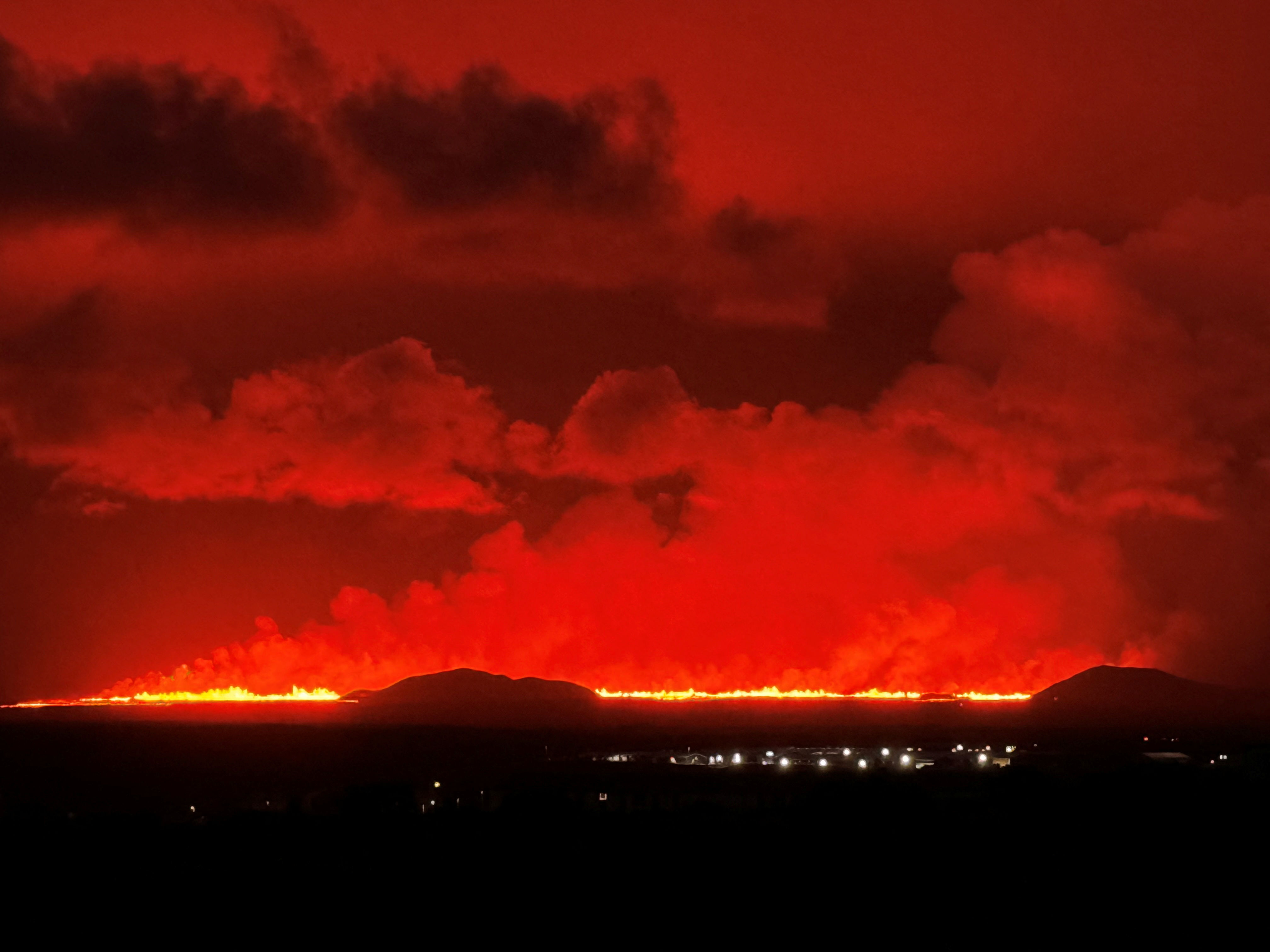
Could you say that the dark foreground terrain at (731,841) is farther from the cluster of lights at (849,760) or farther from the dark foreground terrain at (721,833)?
the cluster of lights at (849,760)

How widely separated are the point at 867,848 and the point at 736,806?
1473 inches

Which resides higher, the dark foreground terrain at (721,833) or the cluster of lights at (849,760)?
the cluster of lights at (849,760)

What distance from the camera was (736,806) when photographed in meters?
121

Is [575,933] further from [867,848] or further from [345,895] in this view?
[867,848]

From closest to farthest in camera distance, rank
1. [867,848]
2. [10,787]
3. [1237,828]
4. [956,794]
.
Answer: [867,848], [1237,828], [956,794], [10,787]

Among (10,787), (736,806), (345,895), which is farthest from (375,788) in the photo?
(10,787)

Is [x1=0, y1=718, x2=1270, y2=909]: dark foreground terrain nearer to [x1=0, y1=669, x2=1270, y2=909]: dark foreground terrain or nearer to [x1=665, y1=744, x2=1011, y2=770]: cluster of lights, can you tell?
[x1=0, y1=669, x2=1270, y2=909]: dark foreground terrain

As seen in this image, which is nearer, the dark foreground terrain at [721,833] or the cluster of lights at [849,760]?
the dark foreground terrain at [721,833]

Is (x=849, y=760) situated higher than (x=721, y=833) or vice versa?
(x=849, y=760)

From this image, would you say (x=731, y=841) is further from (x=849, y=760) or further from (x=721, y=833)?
(x=849, y=760)

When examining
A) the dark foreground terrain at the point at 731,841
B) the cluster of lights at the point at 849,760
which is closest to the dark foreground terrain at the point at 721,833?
the dark foreground terrain at the point at 731,841

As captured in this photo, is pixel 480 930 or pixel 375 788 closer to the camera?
pixel 480 930

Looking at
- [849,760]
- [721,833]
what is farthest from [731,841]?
[849,760]

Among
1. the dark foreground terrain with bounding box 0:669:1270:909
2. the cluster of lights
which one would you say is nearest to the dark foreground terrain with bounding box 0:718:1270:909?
the dark foreground terrain with bounding box 0:669:1270:909
